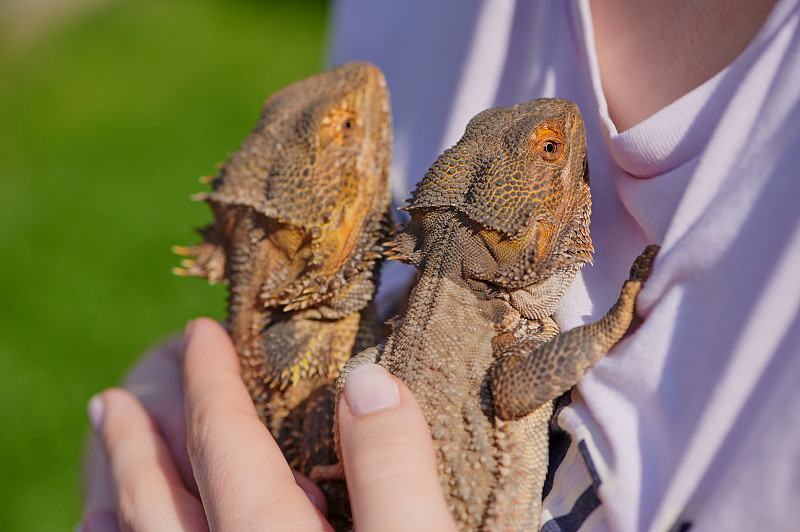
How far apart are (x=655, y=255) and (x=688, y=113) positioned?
10.8 inches

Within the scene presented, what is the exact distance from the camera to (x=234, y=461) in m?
1.49

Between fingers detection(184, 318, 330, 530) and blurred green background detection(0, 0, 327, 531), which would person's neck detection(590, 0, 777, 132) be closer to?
A: fingers detection(184, 318, 330, 530)

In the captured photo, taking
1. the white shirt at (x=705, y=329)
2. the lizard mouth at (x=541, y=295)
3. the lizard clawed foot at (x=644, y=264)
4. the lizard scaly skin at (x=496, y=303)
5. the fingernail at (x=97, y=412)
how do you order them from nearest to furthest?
the white shirt at (x=705, y=329)
the lizard clawed foot at (x=644, y=264)
the lizard scaly skin at (x=496, y=303)
the lizard mouth at (x=541, y=295)
the fingernail at (x=97, y=412)

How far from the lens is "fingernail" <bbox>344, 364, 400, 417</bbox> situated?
4.46ft

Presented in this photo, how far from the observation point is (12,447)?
454cm

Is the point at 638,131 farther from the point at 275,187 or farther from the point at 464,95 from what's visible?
the point at 275,187

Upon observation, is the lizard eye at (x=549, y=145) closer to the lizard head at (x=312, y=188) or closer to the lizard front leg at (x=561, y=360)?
the lizard front leg at (x=561, y=360)

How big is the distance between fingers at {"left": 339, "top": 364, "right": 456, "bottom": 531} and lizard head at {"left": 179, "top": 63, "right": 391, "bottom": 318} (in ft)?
2.45

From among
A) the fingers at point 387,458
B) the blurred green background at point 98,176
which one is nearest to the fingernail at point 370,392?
the fingers at point 387,458

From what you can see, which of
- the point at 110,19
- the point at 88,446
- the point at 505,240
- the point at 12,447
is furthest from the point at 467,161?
the point at 110,19

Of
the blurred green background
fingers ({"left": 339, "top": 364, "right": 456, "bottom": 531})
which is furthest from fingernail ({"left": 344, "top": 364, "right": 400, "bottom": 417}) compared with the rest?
the blurred green background

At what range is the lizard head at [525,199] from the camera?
1.65 m

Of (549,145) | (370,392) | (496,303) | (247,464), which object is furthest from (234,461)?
(549,145)

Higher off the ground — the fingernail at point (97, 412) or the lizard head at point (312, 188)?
the lizard head at point (312, 188)
